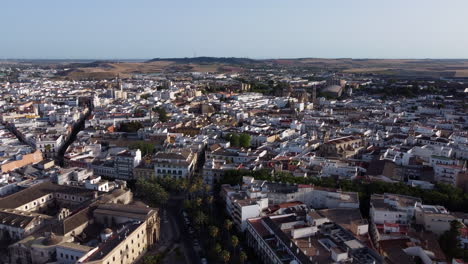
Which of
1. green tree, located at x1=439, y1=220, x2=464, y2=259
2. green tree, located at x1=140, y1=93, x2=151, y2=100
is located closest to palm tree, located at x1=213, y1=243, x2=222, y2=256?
green tree, located at x1=439, y1=220, x2=464, y2=259

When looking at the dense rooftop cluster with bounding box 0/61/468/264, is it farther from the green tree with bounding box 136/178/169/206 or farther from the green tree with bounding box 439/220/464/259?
the green tree with bounding box 136/178/169/206

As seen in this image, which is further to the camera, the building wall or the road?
the building wall

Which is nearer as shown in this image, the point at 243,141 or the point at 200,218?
the point at 200,218

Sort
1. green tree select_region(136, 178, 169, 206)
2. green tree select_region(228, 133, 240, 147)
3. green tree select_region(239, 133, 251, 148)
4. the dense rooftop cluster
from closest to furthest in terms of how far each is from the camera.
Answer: the dense rooftop cluster < green tree select_region(136, 178, 169, 206) < green tree select_region(228, 133, 240, 147) < green tree select_region(239, 133, 251, 148)

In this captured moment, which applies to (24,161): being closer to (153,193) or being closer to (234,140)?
(153,193)

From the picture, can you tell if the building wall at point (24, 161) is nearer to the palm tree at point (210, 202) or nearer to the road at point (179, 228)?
the road at point (179, 228)

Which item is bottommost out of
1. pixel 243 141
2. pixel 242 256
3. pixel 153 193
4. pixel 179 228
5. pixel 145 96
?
pixel 179 228

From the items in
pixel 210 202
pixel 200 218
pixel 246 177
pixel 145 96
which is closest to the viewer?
pixel 200 218

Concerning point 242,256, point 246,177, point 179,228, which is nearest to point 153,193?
point 179,228

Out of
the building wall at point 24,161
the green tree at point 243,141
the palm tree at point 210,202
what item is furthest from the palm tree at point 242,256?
the building wall at point 24,161

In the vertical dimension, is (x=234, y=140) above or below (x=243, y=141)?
above

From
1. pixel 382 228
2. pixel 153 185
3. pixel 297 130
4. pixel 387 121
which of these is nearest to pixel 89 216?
pixel 153 185

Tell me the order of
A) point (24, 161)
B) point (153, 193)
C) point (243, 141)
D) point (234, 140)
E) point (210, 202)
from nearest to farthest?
point (210, 202)
point (153, 193)
point (24, 161)
point (234, 140)
point (243, 141)
